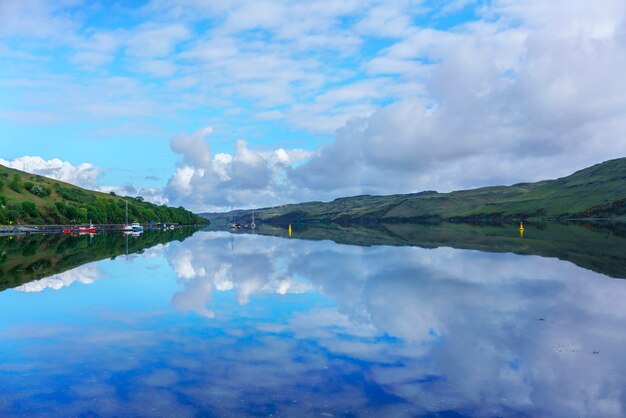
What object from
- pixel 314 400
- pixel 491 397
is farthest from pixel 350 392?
pixel 491 397

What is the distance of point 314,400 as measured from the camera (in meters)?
16.6

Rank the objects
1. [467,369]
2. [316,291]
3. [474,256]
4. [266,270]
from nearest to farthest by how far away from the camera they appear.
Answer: [467,369]
[316,291]
[266,270]
[474,256]

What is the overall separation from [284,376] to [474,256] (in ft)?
175

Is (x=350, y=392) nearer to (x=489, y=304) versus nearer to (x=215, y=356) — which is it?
(x=215, y=356)

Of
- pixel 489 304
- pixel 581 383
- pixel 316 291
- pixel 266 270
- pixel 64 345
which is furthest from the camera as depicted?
pixel 266 270

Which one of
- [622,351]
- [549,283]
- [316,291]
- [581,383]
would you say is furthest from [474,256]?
[581,383]

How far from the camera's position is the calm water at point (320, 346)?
54.7ft

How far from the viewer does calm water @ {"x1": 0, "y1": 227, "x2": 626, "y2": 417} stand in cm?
1667

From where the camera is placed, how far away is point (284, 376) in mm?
19094

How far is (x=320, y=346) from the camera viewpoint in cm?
2341

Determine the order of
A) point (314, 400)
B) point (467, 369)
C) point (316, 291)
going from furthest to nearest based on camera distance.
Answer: point (316, 291), point (467, 369), point (314, 400)

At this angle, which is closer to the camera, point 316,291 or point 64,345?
point 64,345

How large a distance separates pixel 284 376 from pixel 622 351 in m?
14.7

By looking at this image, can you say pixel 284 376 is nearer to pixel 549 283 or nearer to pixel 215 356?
pixel 215 356
